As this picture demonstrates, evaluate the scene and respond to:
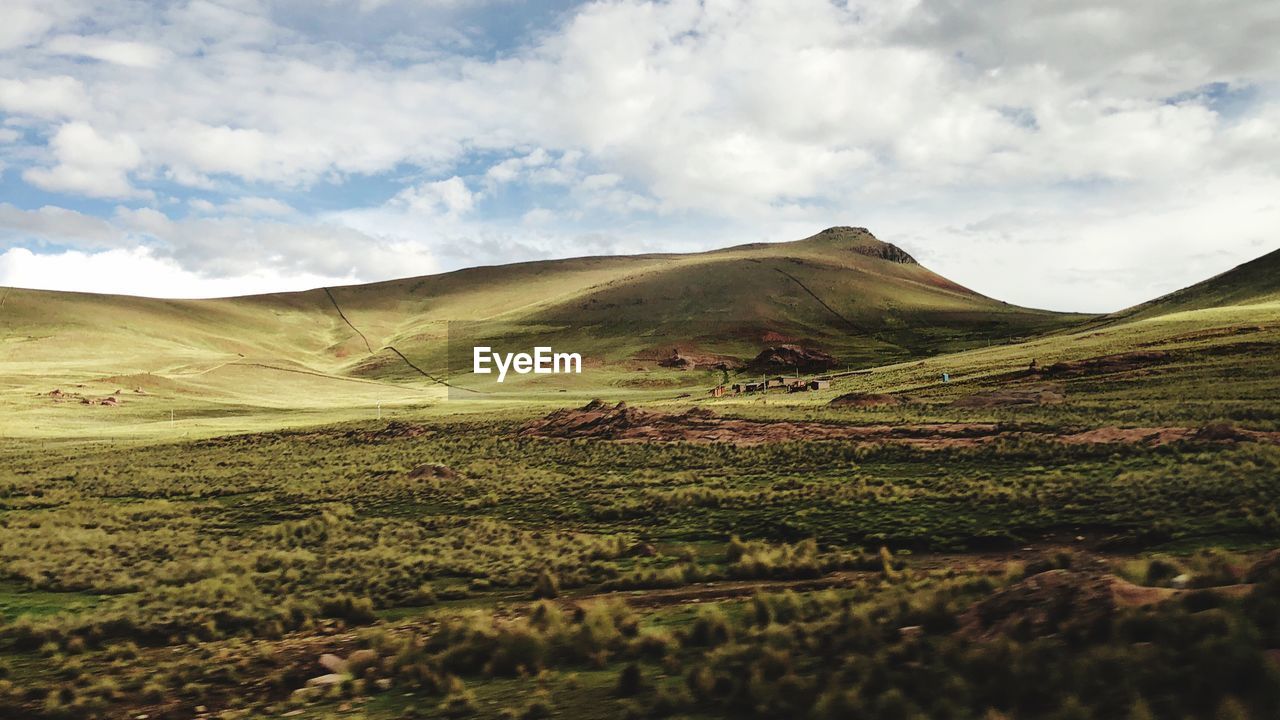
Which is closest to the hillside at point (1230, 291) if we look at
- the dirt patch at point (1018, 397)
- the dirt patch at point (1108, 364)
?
the dirt patch at point (1108, 364)

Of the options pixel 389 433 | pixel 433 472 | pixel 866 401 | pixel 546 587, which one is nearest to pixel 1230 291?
pixel 866 401

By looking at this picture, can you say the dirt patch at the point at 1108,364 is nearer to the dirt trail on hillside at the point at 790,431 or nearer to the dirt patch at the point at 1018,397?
the dirt patch at the point at 1018,397

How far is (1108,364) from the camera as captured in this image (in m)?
71.4

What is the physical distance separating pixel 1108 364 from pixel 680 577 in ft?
224

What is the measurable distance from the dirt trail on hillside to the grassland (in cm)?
81

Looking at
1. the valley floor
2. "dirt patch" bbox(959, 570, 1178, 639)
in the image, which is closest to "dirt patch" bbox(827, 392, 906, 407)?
the valley floor

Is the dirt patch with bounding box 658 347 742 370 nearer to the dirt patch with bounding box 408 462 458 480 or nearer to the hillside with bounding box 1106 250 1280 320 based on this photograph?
the hillside with bounding box 1106 250 1280 320

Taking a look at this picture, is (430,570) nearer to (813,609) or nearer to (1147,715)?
(813,609)

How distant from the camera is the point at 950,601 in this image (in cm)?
1297

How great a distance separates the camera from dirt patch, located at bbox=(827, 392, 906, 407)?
67625 mm

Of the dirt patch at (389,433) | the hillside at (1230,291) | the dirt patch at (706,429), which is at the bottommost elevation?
the dirt patch at (389,433)

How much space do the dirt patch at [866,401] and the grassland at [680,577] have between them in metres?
14.5

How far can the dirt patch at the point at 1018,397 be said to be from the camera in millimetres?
57309

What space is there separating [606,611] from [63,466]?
180 feet
